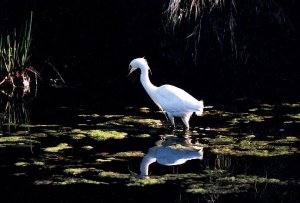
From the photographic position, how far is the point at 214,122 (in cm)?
839

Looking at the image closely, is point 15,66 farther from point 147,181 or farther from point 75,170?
point 147,181

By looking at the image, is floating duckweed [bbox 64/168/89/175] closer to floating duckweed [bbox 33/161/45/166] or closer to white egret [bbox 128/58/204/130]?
floating duckweed [bbox 33/161/45/166]

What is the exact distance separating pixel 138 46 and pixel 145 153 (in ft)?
20.6

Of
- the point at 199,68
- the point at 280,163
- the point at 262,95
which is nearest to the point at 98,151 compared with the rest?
the point at 280,163

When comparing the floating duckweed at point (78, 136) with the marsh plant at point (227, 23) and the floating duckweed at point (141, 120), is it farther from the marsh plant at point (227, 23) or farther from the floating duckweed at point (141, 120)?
the marsh plant at point (227, 23)

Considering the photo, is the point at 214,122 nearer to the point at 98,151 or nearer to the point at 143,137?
the point at 143,137

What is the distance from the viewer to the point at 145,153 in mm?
6934

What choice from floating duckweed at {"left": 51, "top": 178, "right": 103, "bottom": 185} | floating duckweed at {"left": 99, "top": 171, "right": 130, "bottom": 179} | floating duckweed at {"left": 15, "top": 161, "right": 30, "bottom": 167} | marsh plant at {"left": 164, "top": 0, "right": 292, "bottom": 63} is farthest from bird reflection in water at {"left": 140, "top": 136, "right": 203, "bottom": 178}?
marsh plant at {"left": 164, "top": 0, "right": 292, "bottom": 63}

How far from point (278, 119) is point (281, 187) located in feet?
9.55

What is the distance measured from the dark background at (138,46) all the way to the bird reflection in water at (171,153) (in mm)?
4142

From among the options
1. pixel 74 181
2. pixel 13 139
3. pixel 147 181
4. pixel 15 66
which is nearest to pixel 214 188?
pixel 147 181

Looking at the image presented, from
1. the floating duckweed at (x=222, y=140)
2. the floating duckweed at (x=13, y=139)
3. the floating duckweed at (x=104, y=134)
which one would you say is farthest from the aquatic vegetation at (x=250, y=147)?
the floating duckweed at (x=13, y=139)

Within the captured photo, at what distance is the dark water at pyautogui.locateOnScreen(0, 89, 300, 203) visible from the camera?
5621mm

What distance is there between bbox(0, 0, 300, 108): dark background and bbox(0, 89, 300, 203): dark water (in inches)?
97.0
